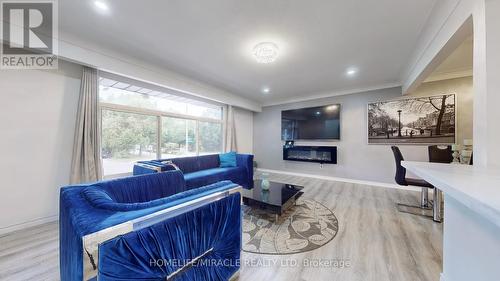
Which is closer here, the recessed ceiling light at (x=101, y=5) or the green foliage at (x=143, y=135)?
the recessed ceiling light at (x=101, y=5)

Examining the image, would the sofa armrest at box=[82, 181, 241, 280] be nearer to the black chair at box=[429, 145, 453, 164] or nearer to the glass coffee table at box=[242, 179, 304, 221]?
the glass coffee table at box=[242, 179, 304, 221]

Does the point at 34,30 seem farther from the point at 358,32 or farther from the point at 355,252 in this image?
the point at 355,252

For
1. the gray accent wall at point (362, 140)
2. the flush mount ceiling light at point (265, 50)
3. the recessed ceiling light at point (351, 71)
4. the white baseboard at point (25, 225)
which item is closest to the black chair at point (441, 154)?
the gray accent wall at point (362, 140)

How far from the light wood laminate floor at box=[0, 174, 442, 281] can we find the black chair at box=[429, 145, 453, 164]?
1.35m

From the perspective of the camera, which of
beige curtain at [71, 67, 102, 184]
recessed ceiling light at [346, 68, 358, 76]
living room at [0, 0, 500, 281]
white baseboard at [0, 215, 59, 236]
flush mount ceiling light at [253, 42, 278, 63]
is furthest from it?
recessed ceiling light at [346, 68, 358, 76]

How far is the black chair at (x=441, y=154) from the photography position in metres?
2.95

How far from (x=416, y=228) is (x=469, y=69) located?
347 centimetres

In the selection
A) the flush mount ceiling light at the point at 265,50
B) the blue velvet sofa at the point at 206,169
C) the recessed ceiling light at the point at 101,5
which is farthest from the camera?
the blue velvet sofa at the point at 206,169

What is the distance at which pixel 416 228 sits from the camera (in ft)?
7.16

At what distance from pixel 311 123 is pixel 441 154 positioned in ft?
9.22

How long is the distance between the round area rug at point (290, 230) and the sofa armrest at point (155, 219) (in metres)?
0.76

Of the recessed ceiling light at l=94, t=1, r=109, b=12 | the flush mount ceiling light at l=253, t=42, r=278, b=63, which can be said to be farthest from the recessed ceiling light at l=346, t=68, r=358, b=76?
the recessed ceiling light at l=94, t=1, r=109, b=12

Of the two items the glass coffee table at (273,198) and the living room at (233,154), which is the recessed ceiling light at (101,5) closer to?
the living room at (233,154)

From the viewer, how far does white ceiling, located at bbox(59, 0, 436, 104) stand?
1834 millimetres
